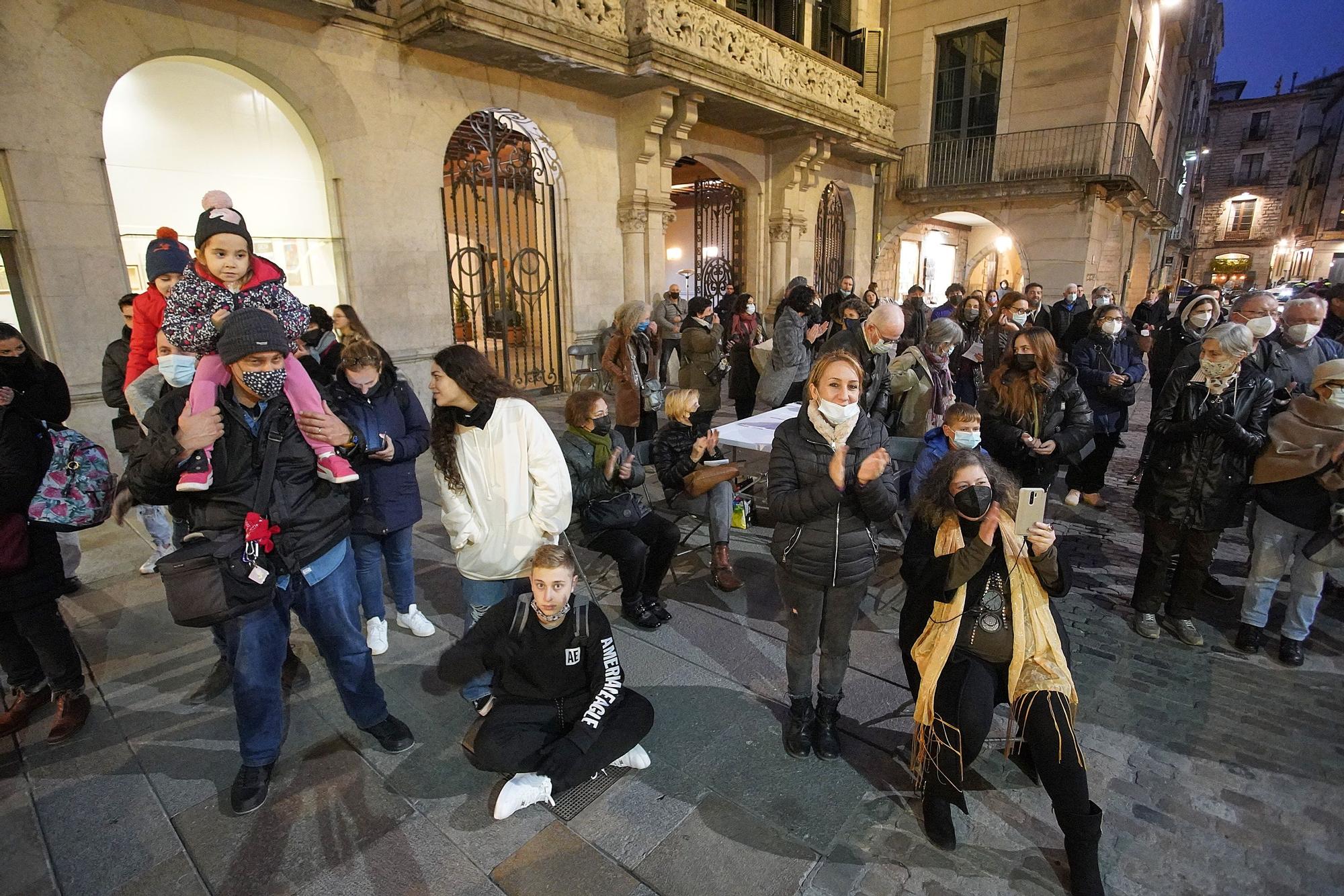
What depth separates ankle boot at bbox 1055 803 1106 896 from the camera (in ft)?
7.36

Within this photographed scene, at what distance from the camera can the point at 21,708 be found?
326 centimetres

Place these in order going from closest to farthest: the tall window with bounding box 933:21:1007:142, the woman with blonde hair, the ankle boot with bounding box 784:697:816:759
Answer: the ankle boot with bounding box 784:697:816:759 < the woman with blonde hair < the tall window with bounding box 933:21:1007:142

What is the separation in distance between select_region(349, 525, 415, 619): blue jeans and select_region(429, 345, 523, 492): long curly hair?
0.96m

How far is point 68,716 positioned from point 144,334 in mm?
1913

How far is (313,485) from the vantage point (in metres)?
2.69

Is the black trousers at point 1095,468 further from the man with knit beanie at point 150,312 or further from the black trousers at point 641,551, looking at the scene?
the man with knit beanie at point 150,312

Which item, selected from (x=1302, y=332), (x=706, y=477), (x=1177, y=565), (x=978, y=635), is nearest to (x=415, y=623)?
(x=706, y=477)

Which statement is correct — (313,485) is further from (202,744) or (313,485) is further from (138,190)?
(138,190)

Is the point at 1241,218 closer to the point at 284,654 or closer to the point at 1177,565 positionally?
the point at 1177,565

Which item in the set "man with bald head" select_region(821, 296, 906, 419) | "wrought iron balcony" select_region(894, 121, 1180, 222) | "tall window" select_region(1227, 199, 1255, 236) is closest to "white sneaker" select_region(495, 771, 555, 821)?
"man with bald head" select_region(821, 296, 906, 419)

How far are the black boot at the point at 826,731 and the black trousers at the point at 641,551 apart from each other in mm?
1462

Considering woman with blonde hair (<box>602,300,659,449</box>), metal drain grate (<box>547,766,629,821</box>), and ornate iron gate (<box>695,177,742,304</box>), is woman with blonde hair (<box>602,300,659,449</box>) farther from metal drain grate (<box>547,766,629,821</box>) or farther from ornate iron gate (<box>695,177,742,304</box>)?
ornate iron gate (<box>695,177,742,304</box>)

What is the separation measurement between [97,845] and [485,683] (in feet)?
5.07

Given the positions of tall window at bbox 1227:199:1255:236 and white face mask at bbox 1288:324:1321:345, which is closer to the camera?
white face mask at bbox 1288:324:1321:345
